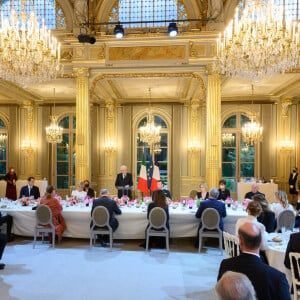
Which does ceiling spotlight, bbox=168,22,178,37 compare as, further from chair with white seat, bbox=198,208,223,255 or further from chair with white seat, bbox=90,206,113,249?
chair with white seat, bbox=90,206,113,249

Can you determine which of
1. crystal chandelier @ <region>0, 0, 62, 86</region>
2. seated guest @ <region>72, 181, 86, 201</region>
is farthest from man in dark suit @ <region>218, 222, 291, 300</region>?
seated guest @ <region>72, 181, 86, 201</region>

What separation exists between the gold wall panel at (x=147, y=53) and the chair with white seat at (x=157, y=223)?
4776 millimetres

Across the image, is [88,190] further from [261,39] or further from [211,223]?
[261,39]

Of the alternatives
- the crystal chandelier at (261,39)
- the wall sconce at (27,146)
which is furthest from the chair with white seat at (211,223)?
the wall sconce at (27,146)

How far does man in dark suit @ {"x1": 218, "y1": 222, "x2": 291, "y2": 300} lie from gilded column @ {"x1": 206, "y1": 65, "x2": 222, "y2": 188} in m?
6.82

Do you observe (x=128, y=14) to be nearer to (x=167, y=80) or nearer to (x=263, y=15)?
(x=167, y=80)

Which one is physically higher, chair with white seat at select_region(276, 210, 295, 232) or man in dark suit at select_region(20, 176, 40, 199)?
Answer: man in dark suit at select_region(20, 176, 40, 199)

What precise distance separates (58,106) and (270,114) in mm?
10069

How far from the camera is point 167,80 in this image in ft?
37.3

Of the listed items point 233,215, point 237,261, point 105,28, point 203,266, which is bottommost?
point 203,266

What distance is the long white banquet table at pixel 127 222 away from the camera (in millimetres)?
7098

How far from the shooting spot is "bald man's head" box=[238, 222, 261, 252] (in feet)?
7.91

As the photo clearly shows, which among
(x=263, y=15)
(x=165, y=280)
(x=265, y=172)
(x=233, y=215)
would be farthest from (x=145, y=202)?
(x=265, y=172)

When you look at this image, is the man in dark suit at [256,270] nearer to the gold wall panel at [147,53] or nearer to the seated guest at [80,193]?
the seated guest at [80,193]
